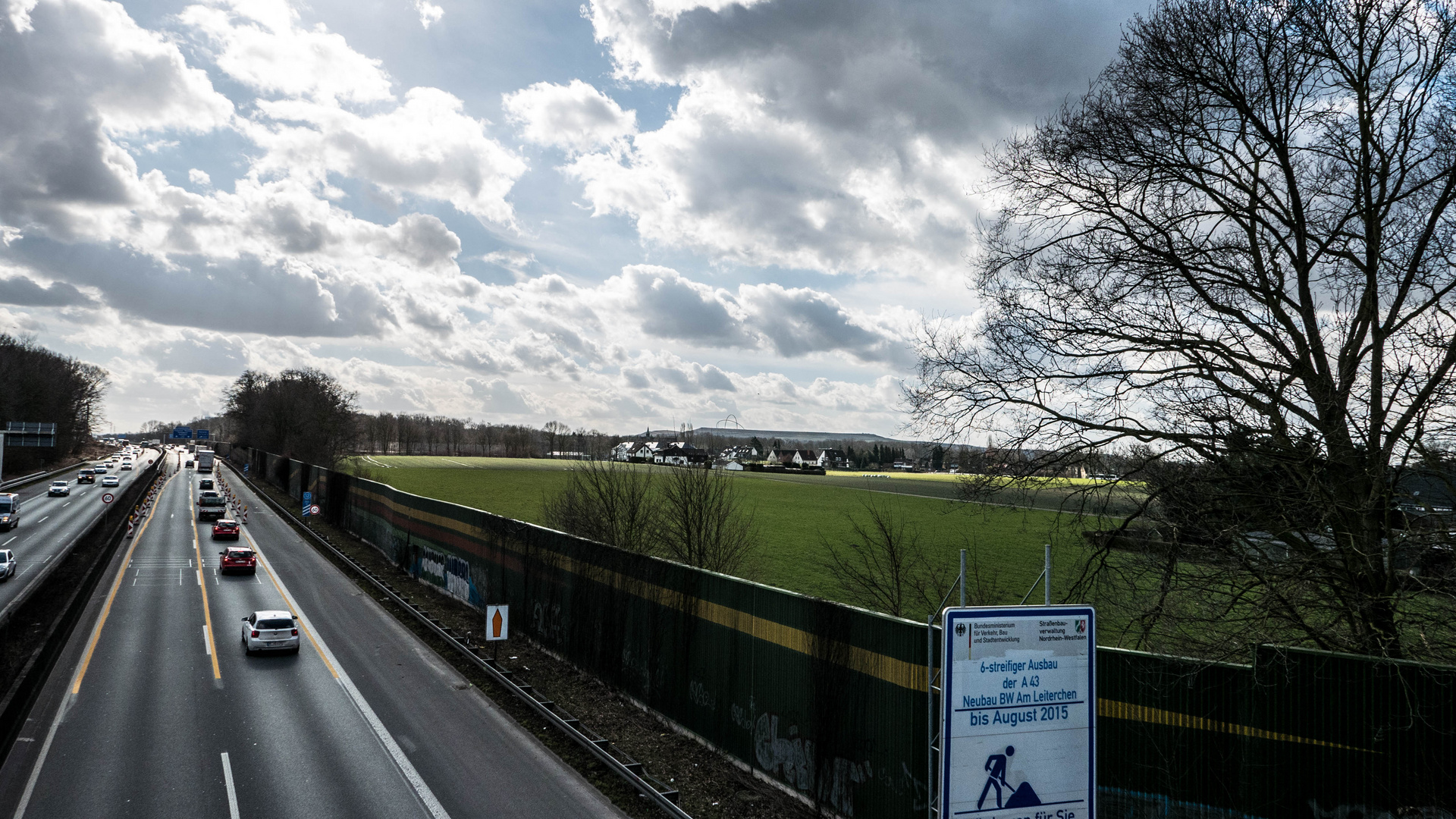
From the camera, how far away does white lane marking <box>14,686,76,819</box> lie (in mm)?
12508

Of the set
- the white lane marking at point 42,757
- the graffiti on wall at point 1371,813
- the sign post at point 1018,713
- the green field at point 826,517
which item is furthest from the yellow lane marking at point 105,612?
the graffiti on wall at point 1371,813

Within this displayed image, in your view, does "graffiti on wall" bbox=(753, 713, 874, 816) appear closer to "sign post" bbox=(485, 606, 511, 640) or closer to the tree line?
"sign post" bbox=(485, 606, 511, 640)

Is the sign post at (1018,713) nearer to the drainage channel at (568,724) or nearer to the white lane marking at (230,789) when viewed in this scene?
the drainage channel at (568,724)

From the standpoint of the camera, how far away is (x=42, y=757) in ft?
48.1

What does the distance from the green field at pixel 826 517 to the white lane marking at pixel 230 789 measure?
12.8 meters

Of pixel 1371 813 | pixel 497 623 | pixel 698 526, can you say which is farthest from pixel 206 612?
pixel 1371 813

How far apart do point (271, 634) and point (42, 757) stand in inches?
289

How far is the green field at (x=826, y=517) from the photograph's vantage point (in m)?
36.0

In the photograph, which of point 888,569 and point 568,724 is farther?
point 888,569

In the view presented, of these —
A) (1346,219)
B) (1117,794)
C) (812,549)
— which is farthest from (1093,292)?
(812,549)

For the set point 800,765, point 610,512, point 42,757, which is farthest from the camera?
point 610,512

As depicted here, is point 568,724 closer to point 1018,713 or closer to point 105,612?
point 1018,713

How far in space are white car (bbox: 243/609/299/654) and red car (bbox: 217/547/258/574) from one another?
1448cm

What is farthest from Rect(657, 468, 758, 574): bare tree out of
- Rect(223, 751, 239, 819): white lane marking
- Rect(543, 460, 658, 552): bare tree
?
Rect(223, 751, 239, 819): white lane marking
